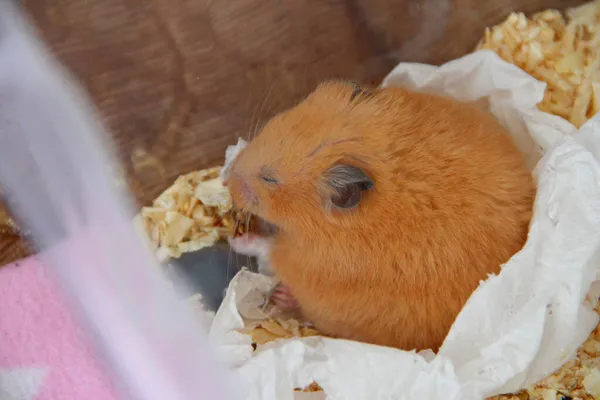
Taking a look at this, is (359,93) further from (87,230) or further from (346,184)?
(87,230)

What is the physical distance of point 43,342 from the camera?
5.94ft

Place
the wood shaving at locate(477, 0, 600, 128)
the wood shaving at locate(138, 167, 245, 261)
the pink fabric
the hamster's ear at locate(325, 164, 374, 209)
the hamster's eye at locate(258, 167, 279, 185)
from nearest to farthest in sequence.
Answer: the hamster's ear at locate(325, 164, 374, 209)
the hamster's eye at locate(258, 167, 279, 185)
the pink fabric
the wood shaving at locate(477, 0, 600, 128)
the wood shaving at locate(138, 167, 245, 261)

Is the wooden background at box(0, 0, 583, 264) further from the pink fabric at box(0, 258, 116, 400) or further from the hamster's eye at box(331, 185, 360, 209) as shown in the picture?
the hamster's eye at box(331, 185, 360, 209)

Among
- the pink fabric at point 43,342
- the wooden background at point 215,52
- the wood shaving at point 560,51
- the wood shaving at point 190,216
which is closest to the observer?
the pink fabric at point 43,342

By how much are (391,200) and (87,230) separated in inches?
31.9

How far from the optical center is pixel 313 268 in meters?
1.69

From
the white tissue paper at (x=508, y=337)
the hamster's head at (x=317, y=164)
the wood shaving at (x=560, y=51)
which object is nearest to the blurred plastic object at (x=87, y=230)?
the white tissue paper at (x=508, y=337)

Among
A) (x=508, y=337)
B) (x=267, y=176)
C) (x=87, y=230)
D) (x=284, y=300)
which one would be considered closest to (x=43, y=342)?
(x=87, y=230)

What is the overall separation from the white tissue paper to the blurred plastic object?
0.19 meters

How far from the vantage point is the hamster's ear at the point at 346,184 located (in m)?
1.43

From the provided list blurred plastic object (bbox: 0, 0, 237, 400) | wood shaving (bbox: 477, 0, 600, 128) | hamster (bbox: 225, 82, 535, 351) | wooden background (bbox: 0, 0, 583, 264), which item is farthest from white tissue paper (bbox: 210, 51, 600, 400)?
wooden background (bbox: 0, 0, 583, 264)

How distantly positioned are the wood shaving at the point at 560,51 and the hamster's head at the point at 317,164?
0.69m

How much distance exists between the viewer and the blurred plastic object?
1.46 m

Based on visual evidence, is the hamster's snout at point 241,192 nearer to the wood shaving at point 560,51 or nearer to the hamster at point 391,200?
the hamster at point 391,200
